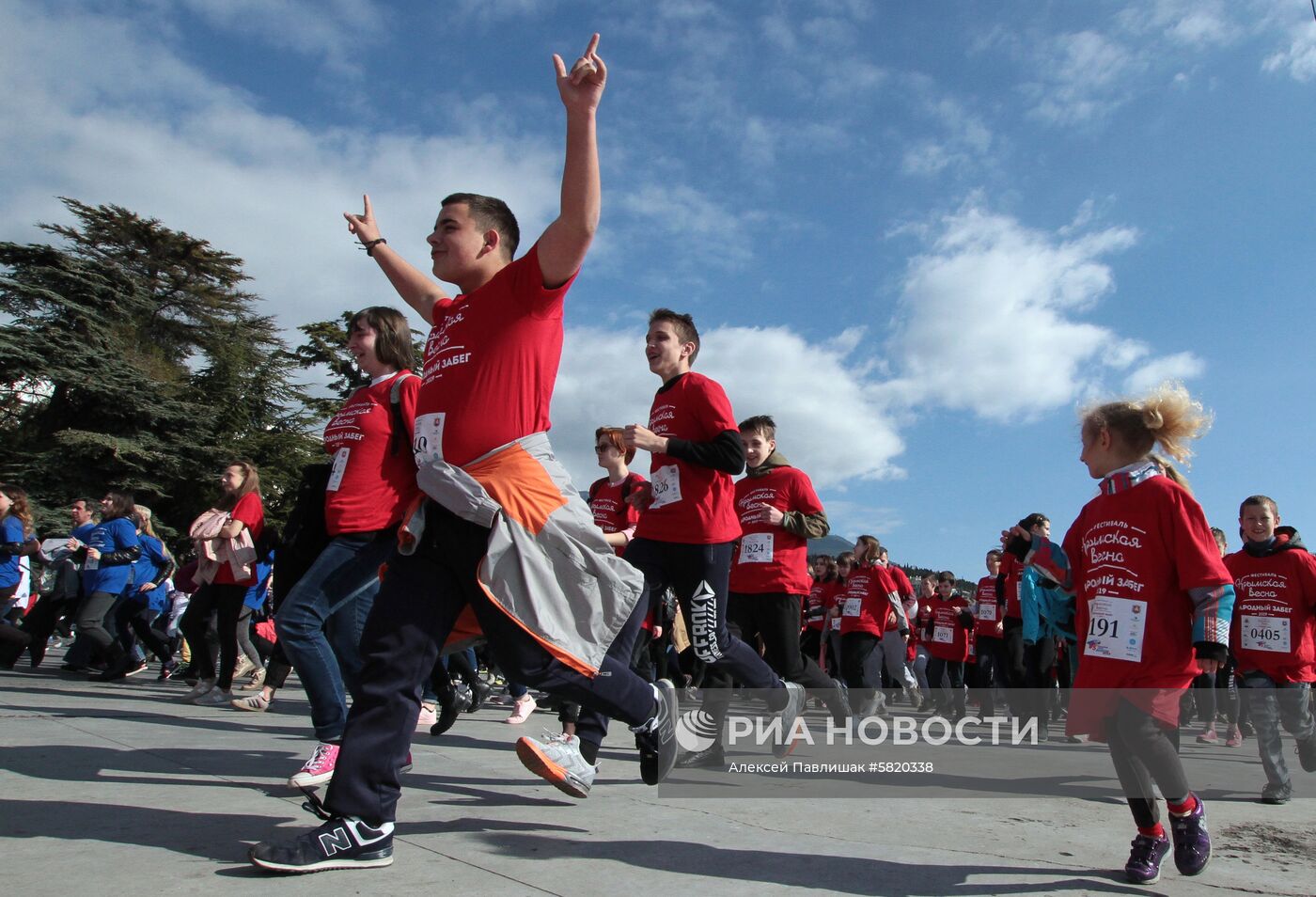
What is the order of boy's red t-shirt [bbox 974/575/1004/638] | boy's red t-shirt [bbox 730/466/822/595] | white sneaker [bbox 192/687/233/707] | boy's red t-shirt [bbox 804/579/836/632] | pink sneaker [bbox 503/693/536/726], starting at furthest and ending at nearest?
boy's red t-shirt [bbox 804/579/836/632], boy's red t-shirt [bbox 974/575/1004/638], white sneaker [bbox 192/687/233/707], pink sneaker [bbox 503/693/536/726], boy's red t-shirt [bbox 730/466/822/595]

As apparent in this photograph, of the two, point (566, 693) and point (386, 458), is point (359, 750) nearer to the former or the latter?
point (566, 693)

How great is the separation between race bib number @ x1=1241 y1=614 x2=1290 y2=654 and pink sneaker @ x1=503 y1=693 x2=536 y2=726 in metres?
4.79

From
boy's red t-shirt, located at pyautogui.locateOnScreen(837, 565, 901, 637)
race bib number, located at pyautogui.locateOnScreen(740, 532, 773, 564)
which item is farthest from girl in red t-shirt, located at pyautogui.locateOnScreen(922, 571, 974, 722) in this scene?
race bib number, located at pyautogui.locateOnScreen(740, 532, 773, 564)

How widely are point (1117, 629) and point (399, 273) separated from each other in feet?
10.1

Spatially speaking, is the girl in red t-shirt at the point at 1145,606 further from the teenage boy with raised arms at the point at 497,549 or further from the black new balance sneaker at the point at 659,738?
the teenage boy with raised arms at the point at 497,549

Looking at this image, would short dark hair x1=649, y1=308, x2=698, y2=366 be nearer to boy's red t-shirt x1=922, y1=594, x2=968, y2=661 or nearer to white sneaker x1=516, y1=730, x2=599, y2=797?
white sneaker x1=516, y1=730, x2=599, y2=797

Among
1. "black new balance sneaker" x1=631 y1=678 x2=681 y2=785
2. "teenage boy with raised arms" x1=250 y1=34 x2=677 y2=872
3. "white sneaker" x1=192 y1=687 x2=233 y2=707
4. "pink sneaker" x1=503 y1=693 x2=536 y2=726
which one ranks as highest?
"teenage boy with raised arms" x1=250 y1=34 x2=677 y2=872

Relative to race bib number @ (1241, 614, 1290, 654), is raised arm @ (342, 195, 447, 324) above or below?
above

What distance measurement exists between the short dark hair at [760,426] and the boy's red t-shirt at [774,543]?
0.25 meters

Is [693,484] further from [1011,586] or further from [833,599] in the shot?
[833,599]

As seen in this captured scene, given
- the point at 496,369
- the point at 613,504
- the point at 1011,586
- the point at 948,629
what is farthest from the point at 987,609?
the point at 496,369

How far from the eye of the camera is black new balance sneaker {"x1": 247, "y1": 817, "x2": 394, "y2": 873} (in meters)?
2.27

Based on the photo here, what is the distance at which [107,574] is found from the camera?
891 cm

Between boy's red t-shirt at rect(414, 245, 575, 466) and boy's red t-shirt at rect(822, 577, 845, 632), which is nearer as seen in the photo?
boy's red t-shirt at rect(414, 245, 575, 466)
